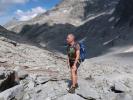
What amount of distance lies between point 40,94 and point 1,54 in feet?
29.7

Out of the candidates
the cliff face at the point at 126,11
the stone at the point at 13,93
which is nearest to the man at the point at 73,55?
the stone at the point at 13,93

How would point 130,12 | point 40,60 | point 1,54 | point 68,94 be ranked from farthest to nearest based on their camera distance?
1. point 130,12
2. point 40,60
3. point 1,54
4. point 68,94

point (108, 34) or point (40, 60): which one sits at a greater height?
point (108, 34)

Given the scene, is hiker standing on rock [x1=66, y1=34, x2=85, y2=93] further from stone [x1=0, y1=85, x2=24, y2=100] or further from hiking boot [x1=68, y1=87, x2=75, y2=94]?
stone [x1=0, y1=85, x2=24, y2=100]

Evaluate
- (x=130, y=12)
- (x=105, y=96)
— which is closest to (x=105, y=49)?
(x=130, y=12)

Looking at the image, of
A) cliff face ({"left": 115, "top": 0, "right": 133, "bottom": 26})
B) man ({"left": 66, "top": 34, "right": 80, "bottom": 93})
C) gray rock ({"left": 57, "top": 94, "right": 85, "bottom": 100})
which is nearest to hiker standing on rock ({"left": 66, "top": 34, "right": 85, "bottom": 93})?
man ({"left": 66, "top": 34, "right": 80, "bottom": 93})

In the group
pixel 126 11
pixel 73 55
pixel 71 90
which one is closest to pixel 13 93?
pixel 71 90

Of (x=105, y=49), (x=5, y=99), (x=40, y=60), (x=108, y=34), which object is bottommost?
(x=5, y=99)

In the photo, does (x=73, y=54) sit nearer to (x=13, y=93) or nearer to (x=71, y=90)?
(x=71, y=90)

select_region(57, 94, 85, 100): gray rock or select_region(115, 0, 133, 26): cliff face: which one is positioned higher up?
select_region(115, 0, 133, 26): cliff face

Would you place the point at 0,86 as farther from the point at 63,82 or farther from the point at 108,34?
the point at 108,34

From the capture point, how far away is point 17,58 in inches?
970

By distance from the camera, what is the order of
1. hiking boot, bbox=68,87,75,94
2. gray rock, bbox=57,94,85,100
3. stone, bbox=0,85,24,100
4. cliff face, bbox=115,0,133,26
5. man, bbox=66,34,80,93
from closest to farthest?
man, bbox=66,34,80,93, gray rock, bbox=57,94,85,100, hiking boot, bbox=68,87,75,94, stone, bbox=0,85,24,100, cliff face, bbox=115,0,133,26

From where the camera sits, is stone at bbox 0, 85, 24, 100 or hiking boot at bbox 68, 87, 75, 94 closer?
hiking boot at bbox 68, 87, 75, 94
